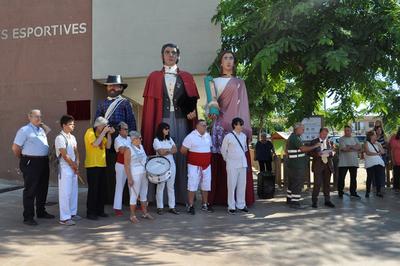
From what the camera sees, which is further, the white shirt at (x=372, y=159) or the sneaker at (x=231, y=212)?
the white shirt at (x=372, y=159)

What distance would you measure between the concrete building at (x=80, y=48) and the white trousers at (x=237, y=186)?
2.90 metres

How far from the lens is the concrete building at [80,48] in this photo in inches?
382

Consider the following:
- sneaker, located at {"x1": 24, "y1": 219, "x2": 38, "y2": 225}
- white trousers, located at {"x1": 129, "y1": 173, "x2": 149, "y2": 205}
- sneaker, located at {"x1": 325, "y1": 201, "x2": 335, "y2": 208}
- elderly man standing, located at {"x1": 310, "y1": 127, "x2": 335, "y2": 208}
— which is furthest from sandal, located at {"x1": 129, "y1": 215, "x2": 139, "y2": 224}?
sneaker, located at {"x1": 325, "y1": 201, "x2": 335, "y2": 208}

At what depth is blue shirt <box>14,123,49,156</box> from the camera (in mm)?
6527

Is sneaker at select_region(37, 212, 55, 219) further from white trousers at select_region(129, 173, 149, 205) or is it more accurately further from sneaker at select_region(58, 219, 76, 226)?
white trousers at select_region(129, 173, 149, 205)

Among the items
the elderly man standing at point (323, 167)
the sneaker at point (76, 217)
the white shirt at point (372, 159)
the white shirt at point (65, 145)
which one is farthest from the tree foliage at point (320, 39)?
the sneaker at point (76, 217)

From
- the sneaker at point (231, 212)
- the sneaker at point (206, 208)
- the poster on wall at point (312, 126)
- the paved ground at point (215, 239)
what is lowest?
the paved ground at point (215, 239)

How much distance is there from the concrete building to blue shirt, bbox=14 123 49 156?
11.4ft

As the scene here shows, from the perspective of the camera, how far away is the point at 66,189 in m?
6.57

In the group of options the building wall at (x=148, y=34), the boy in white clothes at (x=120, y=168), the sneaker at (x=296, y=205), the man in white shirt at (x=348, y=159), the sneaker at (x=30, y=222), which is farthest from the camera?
the building wall at (x=148, y=34)

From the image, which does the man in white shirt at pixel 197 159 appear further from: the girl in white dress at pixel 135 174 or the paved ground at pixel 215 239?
the girl in white dress at pixel 135 174

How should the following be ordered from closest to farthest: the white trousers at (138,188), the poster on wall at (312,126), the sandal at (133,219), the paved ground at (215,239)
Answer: the paved ground at (215,239), the sandal at (133,219), the white trousers at (138,188), the poster on wall at (312,126)

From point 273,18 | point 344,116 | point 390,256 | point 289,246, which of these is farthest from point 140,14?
point 390,256

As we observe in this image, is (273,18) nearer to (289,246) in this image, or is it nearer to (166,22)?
(166,22)
